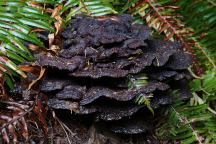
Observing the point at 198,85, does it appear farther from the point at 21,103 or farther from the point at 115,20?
the point at 21,103

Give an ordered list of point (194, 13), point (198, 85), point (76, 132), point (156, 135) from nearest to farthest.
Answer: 1. point (76, 132)
2. point (156, 135)
3. point (198, 85)
4. point (194, 13)

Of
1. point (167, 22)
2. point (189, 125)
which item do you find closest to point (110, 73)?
point (189, 125)

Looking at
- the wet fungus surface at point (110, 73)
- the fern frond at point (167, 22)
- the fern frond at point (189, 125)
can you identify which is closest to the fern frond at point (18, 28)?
the wet fungus surface at point (110, 73)

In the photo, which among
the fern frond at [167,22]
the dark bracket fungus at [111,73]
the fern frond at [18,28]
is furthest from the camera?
the fern frond at [167,22]

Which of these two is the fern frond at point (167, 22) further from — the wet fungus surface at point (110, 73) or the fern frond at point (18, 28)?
the fern frond at point (18, 28)

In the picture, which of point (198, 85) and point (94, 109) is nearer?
point (94, 109)

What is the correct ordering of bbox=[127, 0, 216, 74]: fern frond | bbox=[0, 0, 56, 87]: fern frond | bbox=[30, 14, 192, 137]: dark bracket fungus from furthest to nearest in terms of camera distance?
bbox=[127, 0, 216, 74]: fern frond, bbox=[0, 0, 56, 87]: fern frond, bbox=[30, 14, 192, 137]: dark bracket fungus

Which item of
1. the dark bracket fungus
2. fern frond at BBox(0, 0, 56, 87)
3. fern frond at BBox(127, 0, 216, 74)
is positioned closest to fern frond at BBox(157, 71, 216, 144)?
the dark bracket fungus

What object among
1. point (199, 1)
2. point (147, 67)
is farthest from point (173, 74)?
point (199, 1)

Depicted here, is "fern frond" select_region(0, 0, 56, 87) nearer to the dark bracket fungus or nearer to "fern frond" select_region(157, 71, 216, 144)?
the dark bracket fungus
